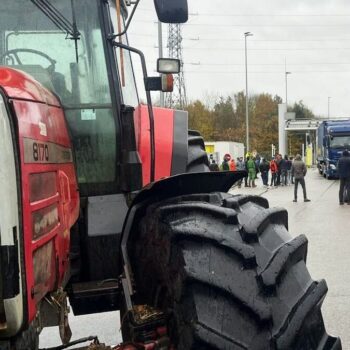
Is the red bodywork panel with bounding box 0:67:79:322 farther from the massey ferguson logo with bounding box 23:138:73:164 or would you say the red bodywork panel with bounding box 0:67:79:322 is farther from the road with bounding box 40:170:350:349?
the road with bounding box 40:170:350:349

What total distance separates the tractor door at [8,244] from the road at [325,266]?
2767 mm

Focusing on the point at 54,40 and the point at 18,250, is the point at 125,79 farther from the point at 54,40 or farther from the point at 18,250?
the point at 18,250

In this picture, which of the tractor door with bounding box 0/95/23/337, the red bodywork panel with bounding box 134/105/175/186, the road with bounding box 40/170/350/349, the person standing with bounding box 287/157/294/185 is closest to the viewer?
the tractor door with bounding box 0/95/23/337

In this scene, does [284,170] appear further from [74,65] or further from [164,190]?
[164,190]

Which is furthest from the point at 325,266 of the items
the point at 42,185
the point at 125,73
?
the point at 42,185

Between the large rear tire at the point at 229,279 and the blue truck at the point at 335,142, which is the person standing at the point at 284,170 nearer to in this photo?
the blue truck at the point at 335,142

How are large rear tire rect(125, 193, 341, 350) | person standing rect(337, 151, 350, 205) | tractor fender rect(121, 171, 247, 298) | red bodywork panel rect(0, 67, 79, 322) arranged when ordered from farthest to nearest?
1. person standing rect(337, 151, 350, 205)
2. tractor fender rect(121, 171, 247, 298)
3. large rear tire rect(125, 193, 341, 350)
4. red bodywork panel rect(0, 67, 79, 322)

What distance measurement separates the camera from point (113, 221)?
3225 millimetres

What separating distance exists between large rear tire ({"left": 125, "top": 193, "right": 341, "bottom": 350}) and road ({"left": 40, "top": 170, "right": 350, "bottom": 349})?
2.30 meters

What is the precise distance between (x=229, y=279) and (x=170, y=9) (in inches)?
62.7

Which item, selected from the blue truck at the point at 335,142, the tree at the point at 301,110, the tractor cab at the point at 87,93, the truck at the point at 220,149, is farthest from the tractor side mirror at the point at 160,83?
the tree at the point at 301,110

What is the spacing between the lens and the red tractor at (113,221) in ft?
7.25

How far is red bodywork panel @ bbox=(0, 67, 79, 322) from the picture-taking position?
7.01ft

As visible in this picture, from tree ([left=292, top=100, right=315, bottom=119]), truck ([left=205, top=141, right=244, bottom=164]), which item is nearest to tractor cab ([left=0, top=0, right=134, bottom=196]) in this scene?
truck ([left=205, top=141, right=244, bottom=164])
